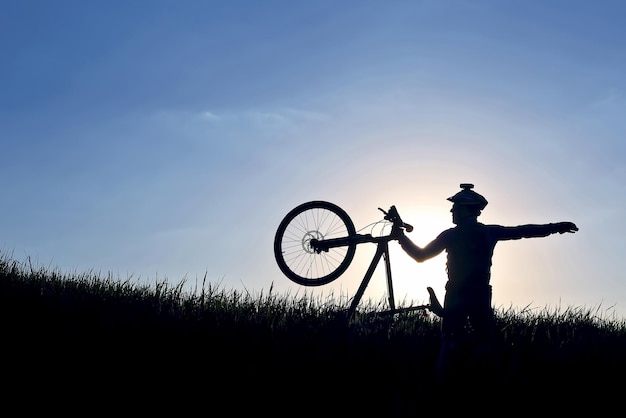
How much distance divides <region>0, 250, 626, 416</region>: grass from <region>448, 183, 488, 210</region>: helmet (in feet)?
6.04

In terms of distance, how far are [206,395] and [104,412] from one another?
3.34 ft

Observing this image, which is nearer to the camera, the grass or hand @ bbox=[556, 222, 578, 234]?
the grass

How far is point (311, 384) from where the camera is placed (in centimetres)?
730

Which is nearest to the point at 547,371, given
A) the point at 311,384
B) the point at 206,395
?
the point at 311,384

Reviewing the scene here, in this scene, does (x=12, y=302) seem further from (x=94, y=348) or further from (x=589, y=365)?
(x=589, y=365)

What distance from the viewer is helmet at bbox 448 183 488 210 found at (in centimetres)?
917

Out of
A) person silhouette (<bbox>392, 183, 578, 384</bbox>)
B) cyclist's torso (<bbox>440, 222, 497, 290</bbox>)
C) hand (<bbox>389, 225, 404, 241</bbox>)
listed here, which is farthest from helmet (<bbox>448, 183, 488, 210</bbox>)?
hand (<bbox>389, 225, 404, 241</bbox>)

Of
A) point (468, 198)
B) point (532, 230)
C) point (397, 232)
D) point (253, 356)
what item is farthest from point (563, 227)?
point (253, 356)

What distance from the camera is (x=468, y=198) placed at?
9.17 m

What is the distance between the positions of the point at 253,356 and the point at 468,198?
366 centimetres

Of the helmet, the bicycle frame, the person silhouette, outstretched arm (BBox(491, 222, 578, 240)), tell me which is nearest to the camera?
the person silhouette

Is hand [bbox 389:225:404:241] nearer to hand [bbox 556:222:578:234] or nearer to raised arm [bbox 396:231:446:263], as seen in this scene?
raised arm [bbox 396:231:446:263]

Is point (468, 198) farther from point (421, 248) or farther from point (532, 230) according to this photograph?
point (532, 230)

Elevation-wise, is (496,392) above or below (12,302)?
below
